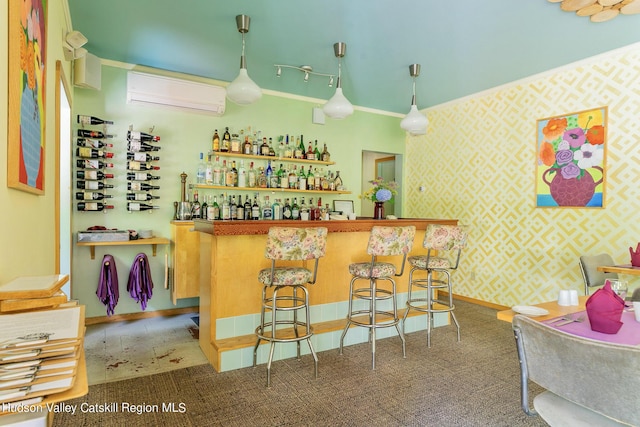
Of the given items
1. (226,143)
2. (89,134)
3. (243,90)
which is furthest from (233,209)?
(243,90)

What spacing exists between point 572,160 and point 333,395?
3.47 m

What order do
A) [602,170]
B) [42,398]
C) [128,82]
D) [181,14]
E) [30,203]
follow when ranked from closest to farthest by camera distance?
1. [42,398]
2. [30,203]
3. [181,14]
4. [602,170]
5. [128,82]

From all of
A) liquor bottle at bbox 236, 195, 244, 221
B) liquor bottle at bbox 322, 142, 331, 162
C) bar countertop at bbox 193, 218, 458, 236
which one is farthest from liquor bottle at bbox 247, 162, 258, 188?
bar countertop at bbox 193, 218, 458, 236

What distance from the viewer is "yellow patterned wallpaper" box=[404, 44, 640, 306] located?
138 inches

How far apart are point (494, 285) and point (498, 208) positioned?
990mm

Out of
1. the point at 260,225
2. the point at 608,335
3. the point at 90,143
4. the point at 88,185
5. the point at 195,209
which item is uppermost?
the point at 90,143

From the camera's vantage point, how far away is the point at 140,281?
391cm

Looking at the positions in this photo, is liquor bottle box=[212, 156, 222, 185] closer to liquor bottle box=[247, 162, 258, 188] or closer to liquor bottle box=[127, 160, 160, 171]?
liquor bottle box=[247, 162, 258, 188]

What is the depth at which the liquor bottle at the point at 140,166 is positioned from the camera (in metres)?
3.98

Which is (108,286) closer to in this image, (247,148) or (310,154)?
(247,148)

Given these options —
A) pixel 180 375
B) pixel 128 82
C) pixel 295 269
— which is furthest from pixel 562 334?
pixel 128 82

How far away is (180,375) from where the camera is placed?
105 inches

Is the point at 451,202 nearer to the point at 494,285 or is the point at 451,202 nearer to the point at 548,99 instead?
the point at 494,285

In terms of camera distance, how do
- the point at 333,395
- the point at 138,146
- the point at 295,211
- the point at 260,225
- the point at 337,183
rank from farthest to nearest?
the point at 337,183 → the point at 295,211 → the point at 138,146 → the point at 260,225 → the point at 333,395
